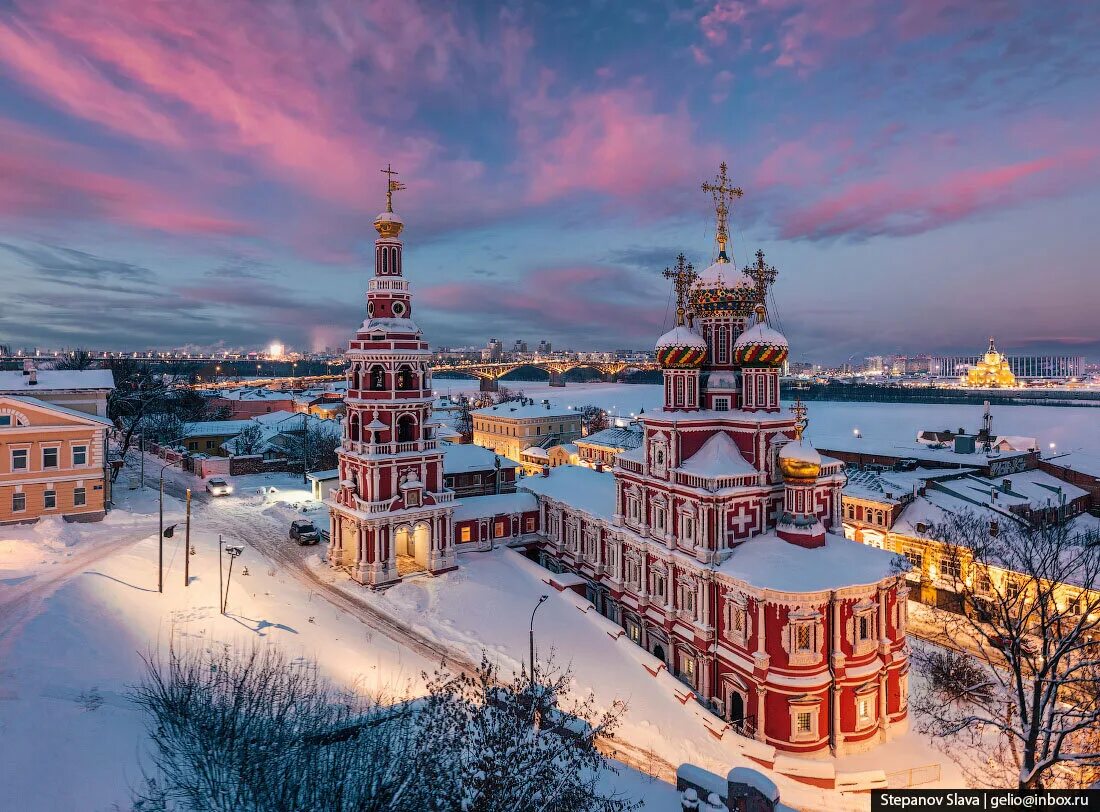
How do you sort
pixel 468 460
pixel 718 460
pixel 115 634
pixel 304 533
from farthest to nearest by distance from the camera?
pixel 468 460 → pixel 304 533 → pixel 718 460 → pixel 115 634

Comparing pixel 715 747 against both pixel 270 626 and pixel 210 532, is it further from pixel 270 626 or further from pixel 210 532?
pixel 210 532

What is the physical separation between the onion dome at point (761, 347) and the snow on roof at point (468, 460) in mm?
22198

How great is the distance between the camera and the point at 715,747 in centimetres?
2198

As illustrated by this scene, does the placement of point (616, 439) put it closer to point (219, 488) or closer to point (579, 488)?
point (579, 488)

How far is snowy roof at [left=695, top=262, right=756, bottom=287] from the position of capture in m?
29.8

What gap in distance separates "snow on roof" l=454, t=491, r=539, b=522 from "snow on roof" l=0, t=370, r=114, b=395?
78.8 ft

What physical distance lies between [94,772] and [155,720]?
1.44 m

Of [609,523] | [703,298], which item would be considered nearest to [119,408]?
[609,523]

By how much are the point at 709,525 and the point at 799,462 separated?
4754 millimetres

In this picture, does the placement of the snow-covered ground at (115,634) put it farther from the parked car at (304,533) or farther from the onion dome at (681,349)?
the onion dome at (681,349)

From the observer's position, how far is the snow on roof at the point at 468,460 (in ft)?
142

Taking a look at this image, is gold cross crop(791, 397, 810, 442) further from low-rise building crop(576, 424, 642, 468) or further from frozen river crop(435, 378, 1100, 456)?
frozen river crop(435, 378, 1100, 456)

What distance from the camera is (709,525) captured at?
25922 millimetres

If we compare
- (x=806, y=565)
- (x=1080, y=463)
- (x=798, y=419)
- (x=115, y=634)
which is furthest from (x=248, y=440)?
(x=1080, y=463)
